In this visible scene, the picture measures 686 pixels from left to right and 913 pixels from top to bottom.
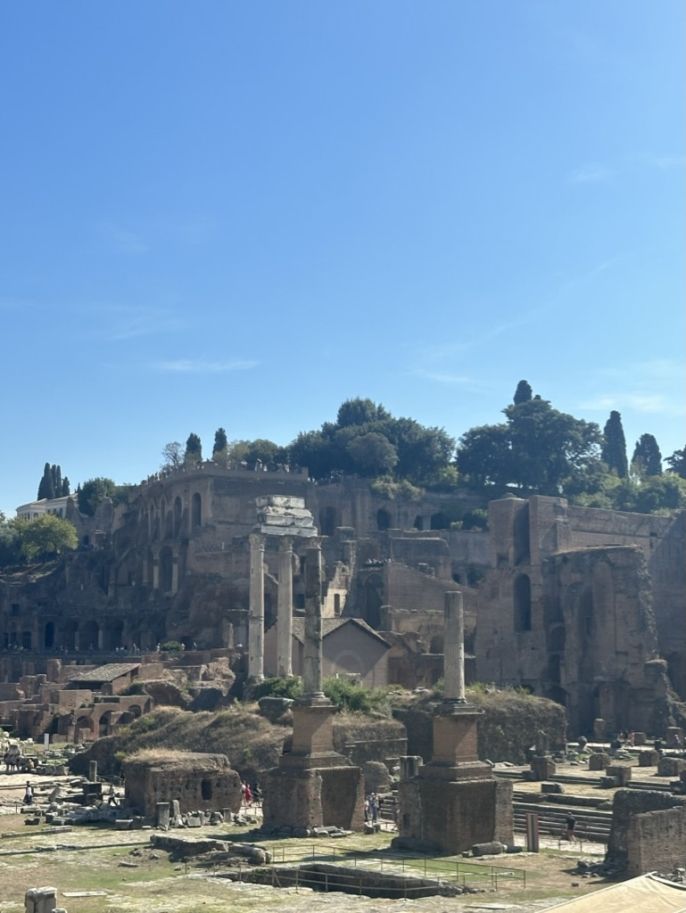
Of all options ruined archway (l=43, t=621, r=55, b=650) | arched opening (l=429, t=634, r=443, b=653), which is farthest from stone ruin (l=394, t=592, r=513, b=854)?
ruined archway (l=43, t=621, r=55, b=650)

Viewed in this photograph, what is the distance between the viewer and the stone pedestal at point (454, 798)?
24.9 meters

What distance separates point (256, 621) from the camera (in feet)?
151

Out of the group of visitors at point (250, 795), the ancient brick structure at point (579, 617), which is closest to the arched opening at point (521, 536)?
the ancient brick structure at point (579, 617)

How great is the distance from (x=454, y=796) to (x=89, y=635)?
53.8m

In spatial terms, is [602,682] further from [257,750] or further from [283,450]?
[283,450]

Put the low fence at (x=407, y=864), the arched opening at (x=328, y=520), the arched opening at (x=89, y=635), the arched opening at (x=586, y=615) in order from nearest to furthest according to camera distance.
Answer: the low fence at (x=407, y=864), the arched opening at (x=586, y=615), the arched opening at (x=89, y=635), the arched opening at (x=328, y=520)

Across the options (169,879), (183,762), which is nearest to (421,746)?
(183,762)

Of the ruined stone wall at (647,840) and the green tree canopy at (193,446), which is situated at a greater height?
the green tree canopy at (193,446)

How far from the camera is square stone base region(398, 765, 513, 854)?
24875mm

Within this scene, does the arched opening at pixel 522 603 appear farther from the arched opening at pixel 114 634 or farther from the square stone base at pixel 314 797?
the square stone base at pixel 314 797

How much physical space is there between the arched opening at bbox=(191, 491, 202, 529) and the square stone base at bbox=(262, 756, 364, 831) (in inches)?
1906

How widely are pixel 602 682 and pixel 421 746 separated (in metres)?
22.0

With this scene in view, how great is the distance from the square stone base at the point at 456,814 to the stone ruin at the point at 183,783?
5423mm

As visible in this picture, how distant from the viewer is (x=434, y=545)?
76125mm
